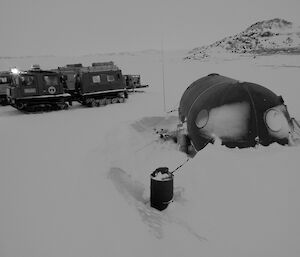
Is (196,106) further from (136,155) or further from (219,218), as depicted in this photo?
(219,218)

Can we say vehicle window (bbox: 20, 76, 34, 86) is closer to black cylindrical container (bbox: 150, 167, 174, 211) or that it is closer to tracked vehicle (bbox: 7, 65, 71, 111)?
tracked vehicle (bbox: 7, 65, 71, 111)

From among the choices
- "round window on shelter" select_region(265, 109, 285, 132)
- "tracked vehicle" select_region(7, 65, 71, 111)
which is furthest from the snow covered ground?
"tracked vehicle" select_region(7, 65, 71, 111)

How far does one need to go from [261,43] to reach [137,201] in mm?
60970

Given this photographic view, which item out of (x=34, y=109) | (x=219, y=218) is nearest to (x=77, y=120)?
(x=34, y=109)

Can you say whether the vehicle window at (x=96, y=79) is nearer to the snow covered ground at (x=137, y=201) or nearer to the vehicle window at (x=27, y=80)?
the vehicle window at (x=27, y=80)

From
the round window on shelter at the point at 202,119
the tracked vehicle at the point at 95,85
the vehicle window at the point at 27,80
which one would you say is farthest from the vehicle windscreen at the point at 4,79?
the round window on shelter at the point at 202,119

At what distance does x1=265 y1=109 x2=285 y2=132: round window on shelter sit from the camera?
9141mm

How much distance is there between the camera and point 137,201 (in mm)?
7031

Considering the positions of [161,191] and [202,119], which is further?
[202,119]

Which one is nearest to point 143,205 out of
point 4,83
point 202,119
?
point 202,119

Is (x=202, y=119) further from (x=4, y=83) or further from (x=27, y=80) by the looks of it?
(x=4, y=83)

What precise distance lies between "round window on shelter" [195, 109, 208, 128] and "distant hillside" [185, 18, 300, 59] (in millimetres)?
34559

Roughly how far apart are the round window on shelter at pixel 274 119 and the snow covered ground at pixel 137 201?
0.72m

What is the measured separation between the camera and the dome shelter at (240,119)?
8898 millimetres
